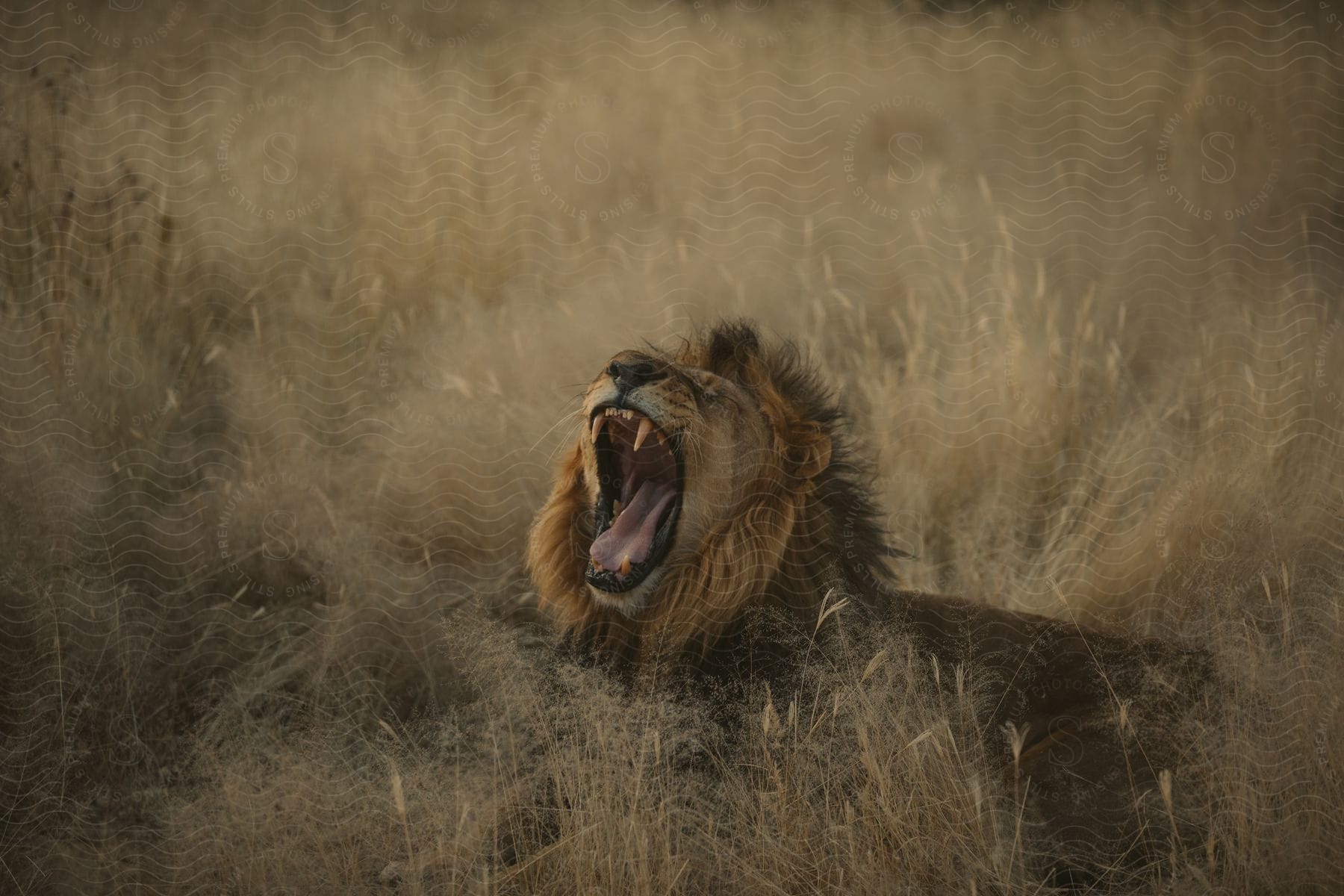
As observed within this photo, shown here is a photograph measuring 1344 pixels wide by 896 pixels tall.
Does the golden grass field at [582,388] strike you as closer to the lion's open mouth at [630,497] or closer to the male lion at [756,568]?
the male lion at [756,568]

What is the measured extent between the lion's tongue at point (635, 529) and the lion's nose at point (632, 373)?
1.30ft

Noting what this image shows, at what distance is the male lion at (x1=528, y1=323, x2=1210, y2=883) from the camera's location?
3.82 metres

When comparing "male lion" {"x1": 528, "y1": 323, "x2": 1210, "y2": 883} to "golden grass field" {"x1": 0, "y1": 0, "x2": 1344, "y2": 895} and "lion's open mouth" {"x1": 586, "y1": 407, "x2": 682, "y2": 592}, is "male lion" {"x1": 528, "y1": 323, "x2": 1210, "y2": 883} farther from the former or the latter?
"golden grass field" {"x1": 0, "y1": 0, "x2": 1344, "y2": 895}

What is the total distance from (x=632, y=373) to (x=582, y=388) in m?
2.43

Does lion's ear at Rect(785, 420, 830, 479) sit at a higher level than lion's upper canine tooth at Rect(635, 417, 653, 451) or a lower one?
lower

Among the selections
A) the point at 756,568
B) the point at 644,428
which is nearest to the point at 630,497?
the point at 644,428

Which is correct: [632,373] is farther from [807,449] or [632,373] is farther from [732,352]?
[807,449]

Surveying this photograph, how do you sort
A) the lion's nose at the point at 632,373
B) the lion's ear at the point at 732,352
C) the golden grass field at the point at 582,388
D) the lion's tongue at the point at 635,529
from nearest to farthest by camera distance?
the golden grass field at the point at 582,388, the lion's nose at the point at 632,373, the lion's tongue at the point at 635,529, the lion's ear at the point at 732,352

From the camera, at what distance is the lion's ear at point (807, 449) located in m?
3.95

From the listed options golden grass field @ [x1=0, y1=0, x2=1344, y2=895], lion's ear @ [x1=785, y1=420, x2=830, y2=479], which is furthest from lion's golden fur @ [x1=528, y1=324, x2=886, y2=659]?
golden grass field @ [x1=0, y1=0, x2=1344, y2=895]

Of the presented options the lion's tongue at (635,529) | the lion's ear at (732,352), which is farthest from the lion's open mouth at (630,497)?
the lion's ear at (732,352)

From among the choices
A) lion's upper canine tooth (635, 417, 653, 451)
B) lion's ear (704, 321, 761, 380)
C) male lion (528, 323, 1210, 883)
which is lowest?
male lion (528, 323, 1210, 883)

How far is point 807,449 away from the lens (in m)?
3.97

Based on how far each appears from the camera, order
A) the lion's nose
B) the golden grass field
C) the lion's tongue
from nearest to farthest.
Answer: the golden grass field, the lion's nose, the lion's tongue
